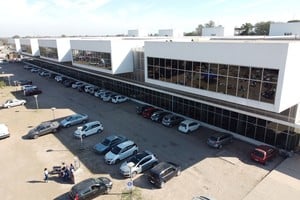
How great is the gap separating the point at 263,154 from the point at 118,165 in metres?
11.5

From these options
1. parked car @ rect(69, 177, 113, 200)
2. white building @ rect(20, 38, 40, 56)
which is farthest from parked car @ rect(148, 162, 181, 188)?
white building @ rect(20, 38, 40, 56)

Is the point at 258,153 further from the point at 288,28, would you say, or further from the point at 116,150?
the point at 288,28

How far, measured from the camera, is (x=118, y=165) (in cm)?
1912

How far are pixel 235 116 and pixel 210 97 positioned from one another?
3552 millimetres

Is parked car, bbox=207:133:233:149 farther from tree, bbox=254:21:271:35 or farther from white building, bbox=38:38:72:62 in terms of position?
tree, bbox=254:21:271:35

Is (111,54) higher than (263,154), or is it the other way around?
(111,54)

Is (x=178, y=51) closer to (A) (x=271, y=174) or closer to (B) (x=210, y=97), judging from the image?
(B) (x=210, y=97)

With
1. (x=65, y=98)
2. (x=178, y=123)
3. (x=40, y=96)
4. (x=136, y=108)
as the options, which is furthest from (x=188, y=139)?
(x=40, y=96)

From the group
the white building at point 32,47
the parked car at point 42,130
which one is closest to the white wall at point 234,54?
the parked car at point 42,130

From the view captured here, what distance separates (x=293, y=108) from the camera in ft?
63.3

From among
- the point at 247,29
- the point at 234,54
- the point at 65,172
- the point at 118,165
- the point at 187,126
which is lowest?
the point at 118,165

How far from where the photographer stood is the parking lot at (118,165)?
1616 centimetres

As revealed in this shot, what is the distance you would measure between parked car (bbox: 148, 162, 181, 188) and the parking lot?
360 millimetres

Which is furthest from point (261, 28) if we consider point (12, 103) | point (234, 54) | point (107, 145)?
point (107, 145)
